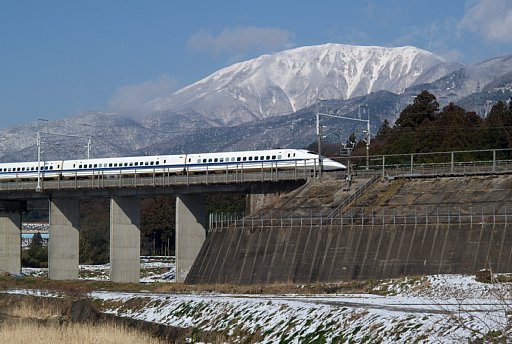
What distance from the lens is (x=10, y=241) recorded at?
12800 centimetres

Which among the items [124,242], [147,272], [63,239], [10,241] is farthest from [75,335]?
[147,272]

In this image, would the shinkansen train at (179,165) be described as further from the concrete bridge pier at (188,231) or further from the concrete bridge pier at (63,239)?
the concrete bridge pier at (188,231)

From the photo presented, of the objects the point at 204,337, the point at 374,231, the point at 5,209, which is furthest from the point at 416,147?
the point at 204,337

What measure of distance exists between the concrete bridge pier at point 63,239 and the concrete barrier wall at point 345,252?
37.2m

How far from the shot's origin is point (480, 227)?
70.4m

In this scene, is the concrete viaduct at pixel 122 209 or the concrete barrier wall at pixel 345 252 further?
the concrete viaduct at pixel 122 209

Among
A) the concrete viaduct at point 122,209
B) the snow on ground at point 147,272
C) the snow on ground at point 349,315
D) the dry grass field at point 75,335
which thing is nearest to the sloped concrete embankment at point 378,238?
the snow on ground at point 349,315

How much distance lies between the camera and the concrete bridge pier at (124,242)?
365 feet

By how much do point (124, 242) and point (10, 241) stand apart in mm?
21920

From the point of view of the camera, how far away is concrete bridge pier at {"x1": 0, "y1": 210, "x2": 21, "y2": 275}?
126881 millimetres

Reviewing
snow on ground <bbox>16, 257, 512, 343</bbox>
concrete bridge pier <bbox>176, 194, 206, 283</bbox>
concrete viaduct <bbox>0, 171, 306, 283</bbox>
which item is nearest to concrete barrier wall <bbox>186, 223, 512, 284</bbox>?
snow on ground <bbox>16, 257, 512, 343</bbox>

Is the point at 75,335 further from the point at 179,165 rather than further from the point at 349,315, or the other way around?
the point at 179,165

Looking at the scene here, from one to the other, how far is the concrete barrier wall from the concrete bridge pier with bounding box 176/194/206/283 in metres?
20.7

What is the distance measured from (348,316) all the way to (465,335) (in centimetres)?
842
